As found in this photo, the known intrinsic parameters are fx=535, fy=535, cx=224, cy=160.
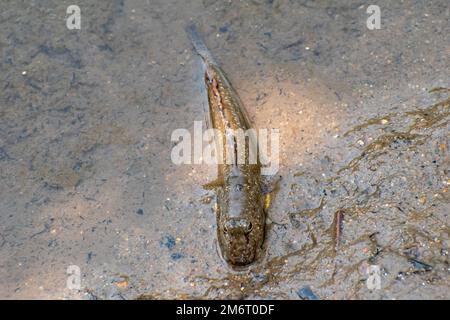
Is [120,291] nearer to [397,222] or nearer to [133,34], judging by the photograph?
[397,222]

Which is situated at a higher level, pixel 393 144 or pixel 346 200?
pixel 393 144

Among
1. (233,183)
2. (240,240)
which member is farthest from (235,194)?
(240,240)

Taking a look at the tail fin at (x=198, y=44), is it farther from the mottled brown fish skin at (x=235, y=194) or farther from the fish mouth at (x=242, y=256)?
the fish mouth at (x=242, y=256)

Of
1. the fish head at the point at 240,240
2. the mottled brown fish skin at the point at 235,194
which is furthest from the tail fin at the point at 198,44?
the fish head at the point at 240,240

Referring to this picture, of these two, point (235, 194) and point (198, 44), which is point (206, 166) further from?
point (198, 44)

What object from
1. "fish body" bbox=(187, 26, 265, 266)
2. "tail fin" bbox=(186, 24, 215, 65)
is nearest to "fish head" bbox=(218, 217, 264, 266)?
"fish body" bbox=(187, 26, 265, 266)
